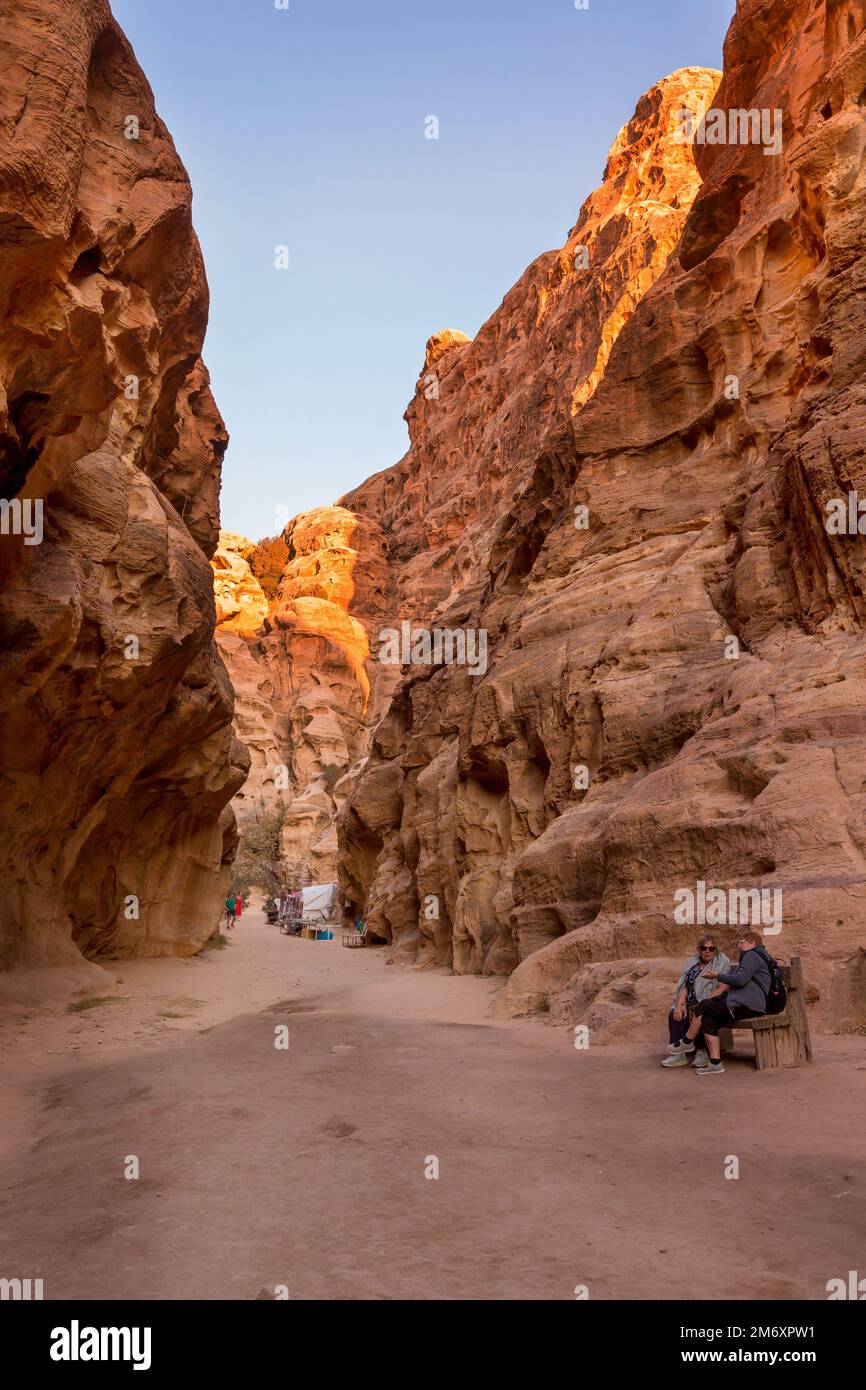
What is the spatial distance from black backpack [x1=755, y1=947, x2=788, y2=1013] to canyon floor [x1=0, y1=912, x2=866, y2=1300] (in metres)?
0.52

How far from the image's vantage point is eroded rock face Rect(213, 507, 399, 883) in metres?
74.7

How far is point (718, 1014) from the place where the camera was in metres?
7.48

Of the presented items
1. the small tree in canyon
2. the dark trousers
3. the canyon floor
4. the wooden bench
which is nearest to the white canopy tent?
the small tree in canyon

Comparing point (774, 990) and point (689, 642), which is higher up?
point (689, 642)

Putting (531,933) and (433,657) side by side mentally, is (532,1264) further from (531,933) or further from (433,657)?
(433,657)

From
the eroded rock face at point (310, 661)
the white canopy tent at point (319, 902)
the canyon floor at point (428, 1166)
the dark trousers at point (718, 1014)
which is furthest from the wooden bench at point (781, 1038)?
the eroded rock face at point (310, 661)

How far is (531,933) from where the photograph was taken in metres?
15.0

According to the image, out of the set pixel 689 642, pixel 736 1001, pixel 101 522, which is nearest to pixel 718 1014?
pixel 736 1001

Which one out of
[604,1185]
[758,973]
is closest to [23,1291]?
[604,1185]

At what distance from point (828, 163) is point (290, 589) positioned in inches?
2803

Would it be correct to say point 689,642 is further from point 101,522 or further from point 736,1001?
point 101,522

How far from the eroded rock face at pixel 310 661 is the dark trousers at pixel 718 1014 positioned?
194ft

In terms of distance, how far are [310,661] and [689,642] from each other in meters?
66.0

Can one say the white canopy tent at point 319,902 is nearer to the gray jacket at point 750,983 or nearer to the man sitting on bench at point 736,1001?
the man sitting on bench at point 736,1001
